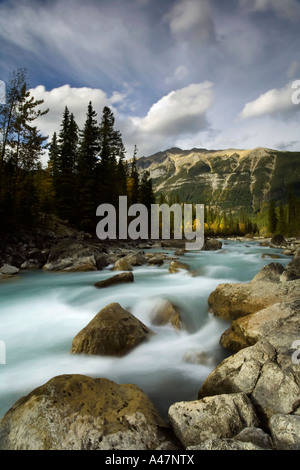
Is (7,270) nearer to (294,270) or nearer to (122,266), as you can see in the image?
(122,266)

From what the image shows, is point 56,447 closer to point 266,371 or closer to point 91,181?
point 266,371

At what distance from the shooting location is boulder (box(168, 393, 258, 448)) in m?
2.71

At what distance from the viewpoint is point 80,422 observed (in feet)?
8.84

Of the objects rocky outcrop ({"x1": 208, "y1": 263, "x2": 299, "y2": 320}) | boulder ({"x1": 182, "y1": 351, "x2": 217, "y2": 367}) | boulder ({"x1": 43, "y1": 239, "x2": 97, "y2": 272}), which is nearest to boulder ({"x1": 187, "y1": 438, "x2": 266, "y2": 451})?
boulder ({"x1": 182, "y1": 351, "x2": 217, "y2": 367})

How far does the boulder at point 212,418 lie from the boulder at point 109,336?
244 cm

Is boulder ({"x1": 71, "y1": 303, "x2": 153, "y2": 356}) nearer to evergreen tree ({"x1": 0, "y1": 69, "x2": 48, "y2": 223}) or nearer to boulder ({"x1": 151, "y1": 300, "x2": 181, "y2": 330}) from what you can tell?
boulder ({"x1": 151, "y1": 300, "x2": 181, "y2": 330})

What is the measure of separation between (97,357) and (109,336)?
474 millimetres

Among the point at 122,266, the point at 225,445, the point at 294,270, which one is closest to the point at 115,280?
the point at 122,266

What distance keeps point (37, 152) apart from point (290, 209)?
238 ft

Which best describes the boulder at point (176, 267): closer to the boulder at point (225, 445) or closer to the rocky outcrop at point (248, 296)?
the rocky outcrop at point (248, 296)

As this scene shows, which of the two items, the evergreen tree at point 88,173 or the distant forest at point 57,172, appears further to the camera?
the evergreen tree at point 88,173

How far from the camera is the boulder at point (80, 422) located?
2.53m

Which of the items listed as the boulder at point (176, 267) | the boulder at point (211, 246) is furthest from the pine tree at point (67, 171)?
the boulder at point (211, 246)

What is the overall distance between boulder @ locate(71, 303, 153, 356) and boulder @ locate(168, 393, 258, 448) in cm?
244
